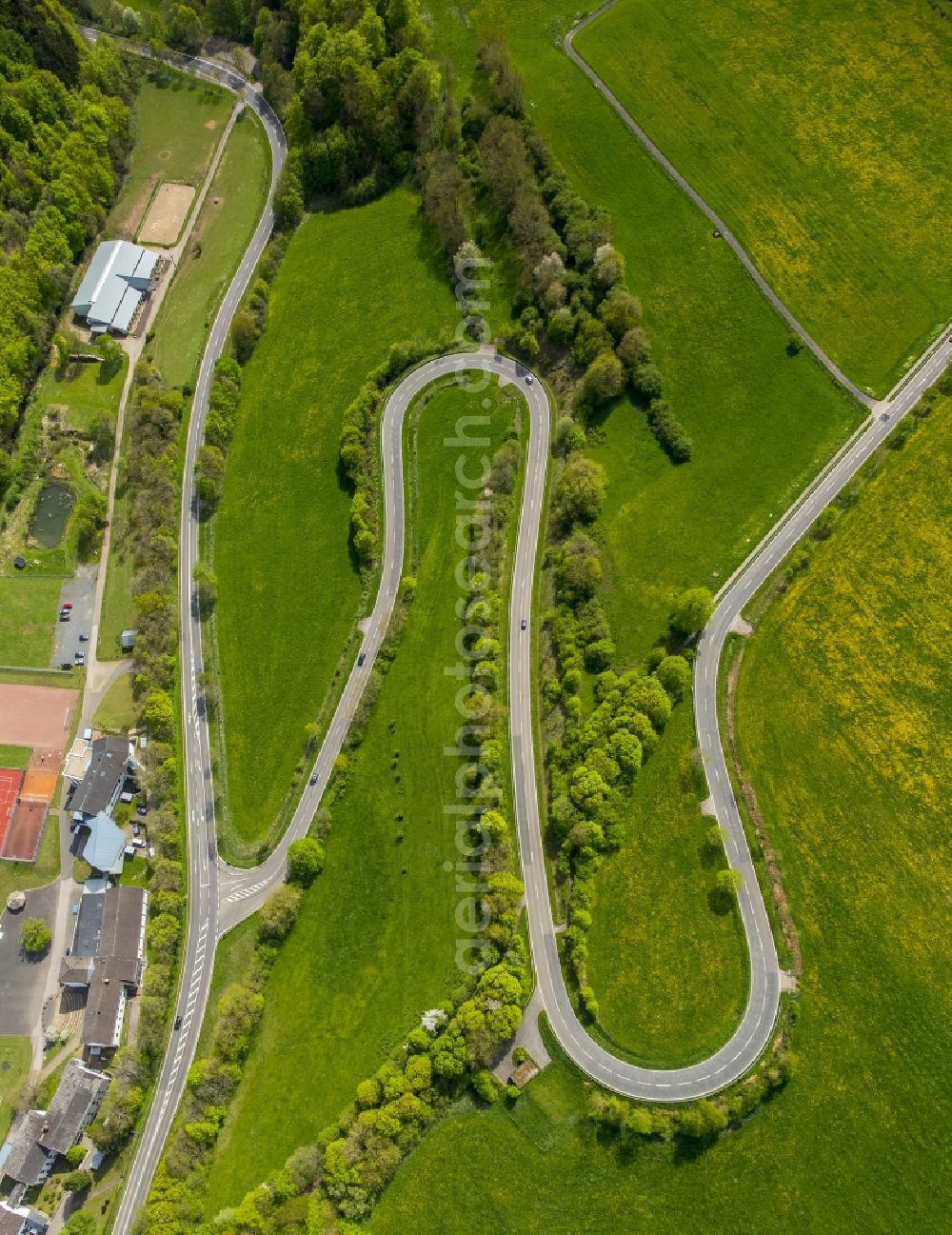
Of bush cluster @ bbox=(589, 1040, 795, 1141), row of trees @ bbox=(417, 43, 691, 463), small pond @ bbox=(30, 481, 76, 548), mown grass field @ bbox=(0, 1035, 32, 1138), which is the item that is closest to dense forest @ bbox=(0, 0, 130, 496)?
small pond @ bbox=(30, 481, 76, 548)

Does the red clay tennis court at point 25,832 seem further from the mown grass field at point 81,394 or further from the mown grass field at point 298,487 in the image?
the mown grass field at point 81,394

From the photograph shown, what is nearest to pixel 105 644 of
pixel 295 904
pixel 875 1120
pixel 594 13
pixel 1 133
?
pixel 295 904

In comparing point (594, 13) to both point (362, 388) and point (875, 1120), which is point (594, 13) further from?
point (875, 1120)

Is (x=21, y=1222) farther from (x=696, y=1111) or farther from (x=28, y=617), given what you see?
(x=696, y=1111)

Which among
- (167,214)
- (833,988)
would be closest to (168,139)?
(167,214)

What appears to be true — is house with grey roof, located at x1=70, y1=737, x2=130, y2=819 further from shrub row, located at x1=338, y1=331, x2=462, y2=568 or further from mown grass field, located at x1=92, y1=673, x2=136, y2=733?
shrub row, located at x1=338, y1=331, x2=462, y2=568

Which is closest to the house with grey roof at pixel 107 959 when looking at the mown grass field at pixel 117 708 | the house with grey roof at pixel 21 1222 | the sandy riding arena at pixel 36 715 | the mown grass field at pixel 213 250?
the house with grey roof at pixel 21 1222
